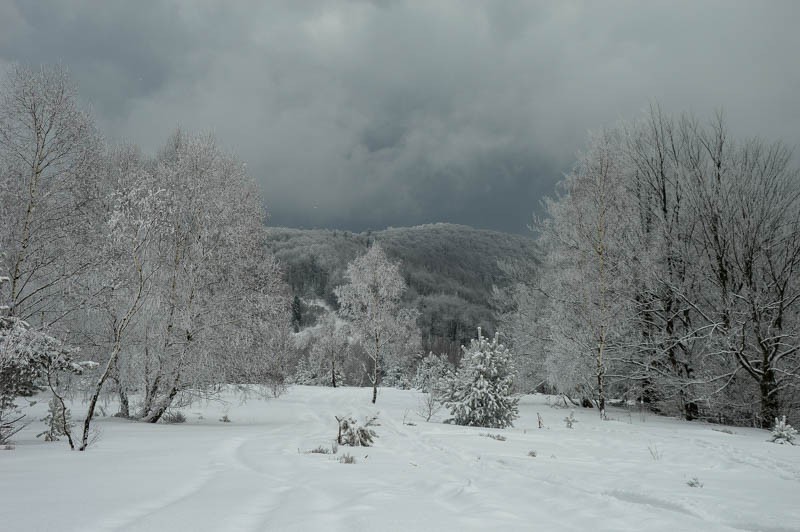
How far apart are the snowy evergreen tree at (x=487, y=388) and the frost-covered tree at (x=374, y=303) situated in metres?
12.5

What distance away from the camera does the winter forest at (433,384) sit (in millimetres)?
4565

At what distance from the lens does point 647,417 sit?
15.8 metres

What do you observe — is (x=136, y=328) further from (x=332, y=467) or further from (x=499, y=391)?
(x=499, y=391)

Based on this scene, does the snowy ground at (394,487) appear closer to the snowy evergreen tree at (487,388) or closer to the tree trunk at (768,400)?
the snowy evergreen tree at (487,388)

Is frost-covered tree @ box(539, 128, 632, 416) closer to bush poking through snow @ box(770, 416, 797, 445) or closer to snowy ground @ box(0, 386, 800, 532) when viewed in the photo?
bush poking through snow @ box(770, 416, 797, 445)

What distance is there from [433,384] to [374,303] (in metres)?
10.0

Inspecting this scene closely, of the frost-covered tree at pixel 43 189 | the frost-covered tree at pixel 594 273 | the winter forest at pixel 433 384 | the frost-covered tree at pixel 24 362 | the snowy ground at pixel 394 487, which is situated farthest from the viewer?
the frost-covered tree at pixel 594 273

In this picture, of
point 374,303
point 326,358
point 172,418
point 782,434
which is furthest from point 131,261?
point 326,358

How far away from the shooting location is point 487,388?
40.9 feet

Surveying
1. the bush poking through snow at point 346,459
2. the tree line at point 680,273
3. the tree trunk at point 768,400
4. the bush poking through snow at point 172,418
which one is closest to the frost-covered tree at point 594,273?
the tree line at point 680,273

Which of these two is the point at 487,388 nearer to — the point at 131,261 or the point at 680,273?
the point at 680,273

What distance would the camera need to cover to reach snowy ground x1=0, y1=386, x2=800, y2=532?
3402 mm

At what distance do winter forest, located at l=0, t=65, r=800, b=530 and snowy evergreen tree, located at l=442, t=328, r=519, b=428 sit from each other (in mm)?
75

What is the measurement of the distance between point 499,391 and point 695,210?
963cm
